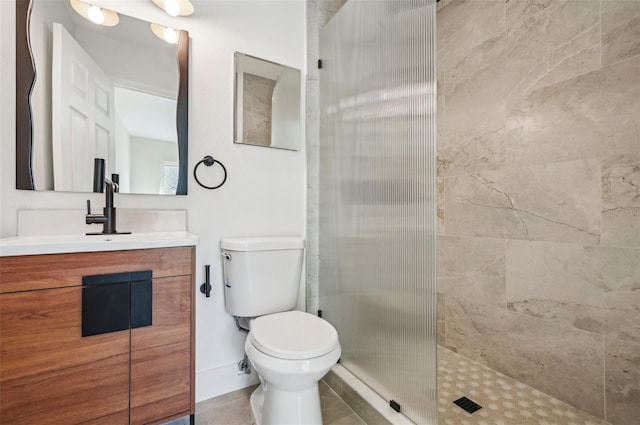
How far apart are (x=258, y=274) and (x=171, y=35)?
4.28 ft

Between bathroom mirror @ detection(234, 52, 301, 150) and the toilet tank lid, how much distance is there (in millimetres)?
583

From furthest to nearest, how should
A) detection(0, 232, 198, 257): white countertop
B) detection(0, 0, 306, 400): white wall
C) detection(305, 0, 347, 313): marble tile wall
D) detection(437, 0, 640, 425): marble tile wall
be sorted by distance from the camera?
detection(305, 0, 347, 313): marble tile wall
detection(0, 0, 306, 400): white wall
detection(437, 0, 640, 425): marble tile wall
detection(0, 232, 198, 257): white countertop

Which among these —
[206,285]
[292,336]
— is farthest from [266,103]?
[292,336]

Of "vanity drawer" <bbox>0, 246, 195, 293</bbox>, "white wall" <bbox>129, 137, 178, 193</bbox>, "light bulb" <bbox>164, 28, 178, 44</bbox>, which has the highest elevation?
"light bulb" <bbox>164, 28, 178, 44</bbox>

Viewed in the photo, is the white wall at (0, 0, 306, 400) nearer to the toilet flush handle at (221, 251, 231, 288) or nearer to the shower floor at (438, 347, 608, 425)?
the toilet flush handle at (221, 251, 231, 288)

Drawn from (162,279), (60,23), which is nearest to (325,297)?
(162,279)

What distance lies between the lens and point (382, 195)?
1322 mm

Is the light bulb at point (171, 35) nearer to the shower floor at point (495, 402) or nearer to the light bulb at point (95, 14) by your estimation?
the light bulb at point (95, 14)

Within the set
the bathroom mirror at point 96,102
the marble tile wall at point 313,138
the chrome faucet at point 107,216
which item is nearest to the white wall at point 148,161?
the bathroom mirror at point 96,102

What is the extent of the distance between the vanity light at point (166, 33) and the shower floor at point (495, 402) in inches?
88.2

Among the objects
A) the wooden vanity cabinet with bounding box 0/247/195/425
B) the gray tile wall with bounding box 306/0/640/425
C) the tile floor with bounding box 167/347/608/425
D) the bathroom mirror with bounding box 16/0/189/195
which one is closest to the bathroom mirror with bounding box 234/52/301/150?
the gray tile wall with bounding box 306/0/640/425

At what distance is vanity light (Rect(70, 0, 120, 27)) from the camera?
1.38 m

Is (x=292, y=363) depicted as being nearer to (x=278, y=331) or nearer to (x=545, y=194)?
(x=278, y=331)

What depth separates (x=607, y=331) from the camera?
1305 mm
